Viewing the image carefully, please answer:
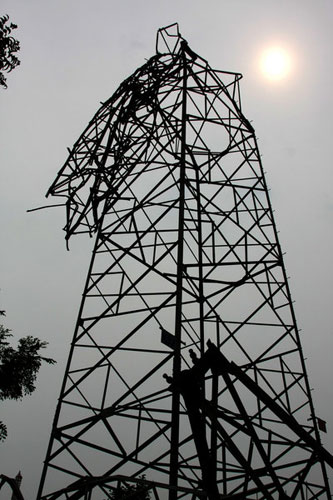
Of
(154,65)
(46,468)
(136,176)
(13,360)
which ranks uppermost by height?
(154,65)

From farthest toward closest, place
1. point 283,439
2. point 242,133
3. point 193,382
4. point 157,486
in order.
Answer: point 242,133, point 283,439, point 193,382, point 157,486

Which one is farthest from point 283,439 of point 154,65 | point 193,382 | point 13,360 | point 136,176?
point 13,360

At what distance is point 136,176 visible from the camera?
8672 millimetres

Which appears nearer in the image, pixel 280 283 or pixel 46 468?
pixel 46 468

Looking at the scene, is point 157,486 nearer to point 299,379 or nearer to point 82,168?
point 299,379

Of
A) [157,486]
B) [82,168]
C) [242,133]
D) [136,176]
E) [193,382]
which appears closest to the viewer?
[157,486]

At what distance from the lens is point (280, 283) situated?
7.77 metres

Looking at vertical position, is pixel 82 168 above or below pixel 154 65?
below

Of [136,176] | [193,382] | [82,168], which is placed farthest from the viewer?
[82,168]

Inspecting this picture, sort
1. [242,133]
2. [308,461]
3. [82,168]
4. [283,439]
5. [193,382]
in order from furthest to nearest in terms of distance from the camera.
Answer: [242,133] → [82,168] → [283,439] → [308,461] → [193,382]

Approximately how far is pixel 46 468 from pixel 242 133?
29.5 feet

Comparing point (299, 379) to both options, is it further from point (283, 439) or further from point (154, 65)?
point (154, 65)

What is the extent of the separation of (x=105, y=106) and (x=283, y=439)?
931 centimetres

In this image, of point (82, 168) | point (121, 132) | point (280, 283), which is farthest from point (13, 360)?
point (280, 283)
